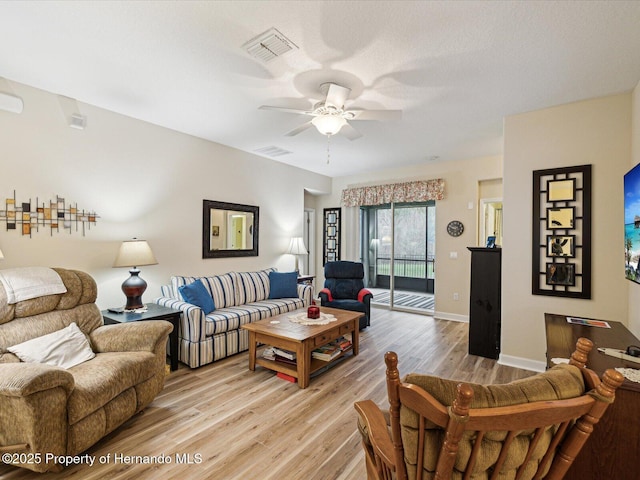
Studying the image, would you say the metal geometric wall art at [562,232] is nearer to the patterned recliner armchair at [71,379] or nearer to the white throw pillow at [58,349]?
the patterned recliner armchair at [71,379]

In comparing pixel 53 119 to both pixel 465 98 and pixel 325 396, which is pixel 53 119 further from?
pixel 465 98

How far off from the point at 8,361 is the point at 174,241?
2.13 m

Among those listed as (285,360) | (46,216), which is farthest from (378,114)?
(46,216)

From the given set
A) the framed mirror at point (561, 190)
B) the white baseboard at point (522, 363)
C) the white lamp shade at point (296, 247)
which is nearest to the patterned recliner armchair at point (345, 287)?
the white lamp shade at point (296, 247)

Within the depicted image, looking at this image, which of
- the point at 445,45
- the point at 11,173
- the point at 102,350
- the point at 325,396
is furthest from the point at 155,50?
the point at 325,396

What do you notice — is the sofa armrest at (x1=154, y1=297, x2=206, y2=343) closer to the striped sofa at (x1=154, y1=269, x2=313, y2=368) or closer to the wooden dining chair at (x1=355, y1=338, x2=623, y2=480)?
the striped sofa at (x1=154, y1=269, x2=313, y2=368)

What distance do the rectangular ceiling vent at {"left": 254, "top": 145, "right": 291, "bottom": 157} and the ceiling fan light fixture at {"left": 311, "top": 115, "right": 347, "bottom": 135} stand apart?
2090mm

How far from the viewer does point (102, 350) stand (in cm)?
244

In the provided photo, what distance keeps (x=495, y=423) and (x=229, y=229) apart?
4402 millimetres

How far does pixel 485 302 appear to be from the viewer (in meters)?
3.64

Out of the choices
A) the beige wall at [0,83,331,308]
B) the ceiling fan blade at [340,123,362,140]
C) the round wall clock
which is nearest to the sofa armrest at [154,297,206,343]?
the beige wall at [0,83,331,308]

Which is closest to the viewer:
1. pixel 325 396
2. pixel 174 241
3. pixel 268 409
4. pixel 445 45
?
pixel 445 45

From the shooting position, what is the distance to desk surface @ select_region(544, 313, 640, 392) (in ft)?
5.47

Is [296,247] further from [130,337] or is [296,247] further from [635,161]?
[635,161]
